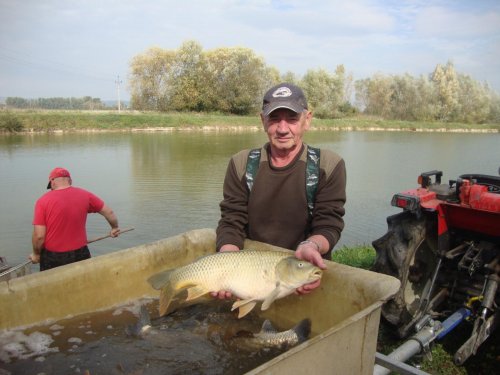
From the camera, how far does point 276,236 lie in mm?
3072

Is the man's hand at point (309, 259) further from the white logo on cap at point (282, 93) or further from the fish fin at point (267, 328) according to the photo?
the white logo on cap at point (282, 93)

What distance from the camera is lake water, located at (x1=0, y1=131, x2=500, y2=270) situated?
9.23 meters

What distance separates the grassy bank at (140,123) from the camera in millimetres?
32181

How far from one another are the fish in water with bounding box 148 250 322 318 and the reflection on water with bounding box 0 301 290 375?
201mm

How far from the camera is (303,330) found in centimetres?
250

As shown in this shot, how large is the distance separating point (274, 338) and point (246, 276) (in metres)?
0.37

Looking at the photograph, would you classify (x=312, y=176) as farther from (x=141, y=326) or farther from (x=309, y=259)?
(x=141, y=326)

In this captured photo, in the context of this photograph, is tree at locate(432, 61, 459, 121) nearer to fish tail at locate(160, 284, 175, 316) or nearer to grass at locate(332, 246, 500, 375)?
grass at locate(332, 246, 500, 375)

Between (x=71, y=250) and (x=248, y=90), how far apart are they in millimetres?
50131

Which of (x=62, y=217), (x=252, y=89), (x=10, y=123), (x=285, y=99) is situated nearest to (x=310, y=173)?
(x=285, y=99)

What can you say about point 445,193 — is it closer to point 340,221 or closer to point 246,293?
point 340,221

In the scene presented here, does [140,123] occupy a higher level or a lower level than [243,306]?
higher

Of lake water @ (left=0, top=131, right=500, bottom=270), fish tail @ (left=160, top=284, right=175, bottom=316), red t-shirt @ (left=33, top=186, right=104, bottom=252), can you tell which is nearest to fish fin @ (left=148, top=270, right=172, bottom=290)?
fish tail @ (left=160, top=284, right=175, bottom=316)

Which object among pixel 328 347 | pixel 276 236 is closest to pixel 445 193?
pixel 276 236
